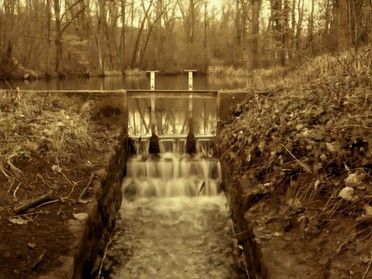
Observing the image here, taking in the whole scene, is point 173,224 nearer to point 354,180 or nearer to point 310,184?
point 310,184

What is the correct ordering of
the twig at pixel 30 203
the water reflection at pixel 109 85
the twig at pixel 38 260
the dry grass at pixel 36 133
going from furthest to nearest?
the water reflection at pixel 109 85 → the dry grass at pixel 36 133 → the twig at pixel 30 203 → the twig at pixel 38 260

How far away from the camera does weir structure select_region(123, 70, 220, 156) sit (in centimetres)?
960

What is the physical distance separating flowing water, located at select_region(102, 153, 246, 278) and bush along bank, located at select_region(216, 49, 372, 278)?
16.3 inches

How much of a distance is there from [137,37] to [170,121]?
2445cm

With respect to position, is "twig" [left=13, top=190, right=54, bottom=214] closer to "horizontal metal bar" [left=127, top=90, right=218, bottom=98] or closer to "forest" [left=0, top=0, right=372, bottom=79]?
"horizontal metal bar" [left=127, top=90, right=218, bottom=98]

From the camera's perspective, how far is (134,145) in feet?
31.5

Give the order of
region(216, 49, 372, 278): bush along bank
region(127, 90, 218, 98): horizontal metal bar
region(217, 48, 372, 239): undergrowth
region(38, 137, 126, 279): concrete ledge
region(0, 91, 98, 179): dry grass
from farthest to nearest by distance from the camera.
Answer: region(127, 90, 218, 98): horizontal metal bar, region(0, 91, 98, 179): dry grass, region(217, 48, 372, 239): undergrowth, region(38, 137, 126, 279): concrete ledge, region(216, 49, 372, 278): bush along bank

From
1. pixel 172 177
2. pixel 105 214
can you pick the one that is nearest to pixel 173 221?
pixel 105 214

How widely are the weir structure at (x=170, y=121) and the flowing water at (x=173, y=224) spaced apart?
1.24 ft

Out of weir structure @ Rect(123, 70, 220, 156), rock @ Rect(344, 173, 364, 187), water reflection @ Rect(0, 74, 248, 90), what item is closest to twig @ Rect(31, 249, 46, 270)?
rock @ Rect(344, 173, 364, 187)

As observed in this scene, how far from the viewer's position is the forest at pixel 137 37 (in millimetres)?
25562

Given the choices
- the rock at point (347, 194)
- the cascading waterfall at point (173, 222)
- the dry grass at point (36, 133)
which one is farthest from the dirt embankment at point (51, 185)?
the rock at point (347, 194)

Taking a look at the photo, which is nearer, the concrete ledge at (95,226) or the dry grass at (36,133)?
the concrete ledge at (95,226)

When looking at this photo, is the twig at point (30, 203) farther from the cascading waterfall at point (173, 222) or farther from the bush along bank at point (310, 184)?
the bush along bank at point (310, 184)
